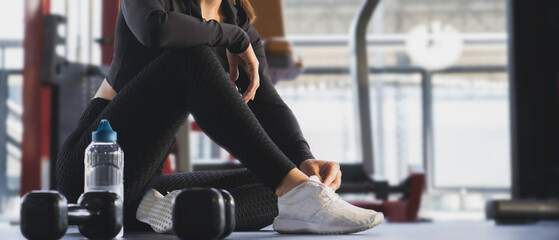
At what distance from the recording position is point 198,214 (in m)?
0.89

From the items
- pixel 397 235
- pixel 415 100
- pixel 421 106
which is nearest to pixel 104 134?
pixel 397 235

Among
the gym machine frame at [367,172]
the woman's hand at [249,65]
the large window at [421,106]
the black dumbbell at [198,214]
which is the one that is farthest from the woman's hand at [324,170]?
the large window at [421,106]

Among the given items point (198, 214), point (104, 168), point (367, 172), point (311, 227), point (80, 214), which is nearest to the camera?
point (198, 214)

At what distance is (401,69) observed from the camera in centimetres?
580

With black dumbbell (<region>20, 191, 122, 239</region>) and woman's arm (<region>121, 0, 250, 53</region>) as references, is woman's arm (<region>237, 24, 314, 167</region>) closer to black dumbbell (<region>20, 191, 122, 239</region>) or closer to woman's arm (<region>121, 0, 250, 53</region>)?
woman's arm (<region>121, 0, 250, 53</region>)

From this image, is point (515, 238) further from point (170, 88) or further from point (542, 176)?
point (542, 176)

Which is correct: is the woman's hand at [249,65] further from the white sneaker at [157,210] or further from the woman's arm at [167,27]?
the white sneaker at [157,210]

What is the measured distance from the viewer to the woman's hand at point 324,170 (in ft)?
3.82

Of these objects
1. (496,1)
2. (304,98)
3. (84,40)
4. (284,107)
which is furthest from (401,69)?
(284,107)

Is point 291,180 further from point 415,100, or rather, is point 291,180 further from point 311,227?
point 415,100

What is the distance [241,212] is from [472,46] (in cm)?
564

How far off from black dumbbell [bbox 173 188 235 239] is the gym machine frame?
101 inches

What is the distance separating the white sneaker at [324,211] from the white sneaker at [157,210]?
194 mm

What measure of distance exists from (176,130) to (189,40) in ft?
0.58
